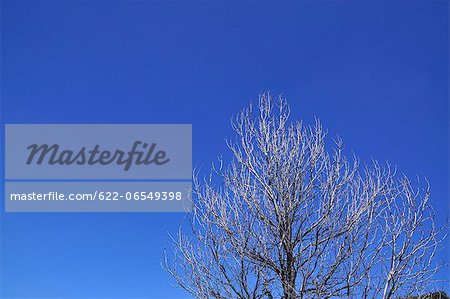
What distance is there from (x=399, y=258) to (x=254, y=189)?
5.77 feet

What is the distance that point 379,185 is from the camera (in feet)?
20.3

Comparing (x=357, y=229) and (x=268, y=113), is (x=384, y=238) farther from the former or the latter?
(x=268, y=113)

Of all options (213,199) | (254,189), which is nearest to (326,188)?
(254,189)

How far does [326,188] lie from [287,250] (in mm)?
829

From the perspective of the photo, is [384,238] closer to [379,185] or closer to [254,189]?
[379,185]

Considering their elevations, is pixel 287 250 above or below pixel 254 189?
below

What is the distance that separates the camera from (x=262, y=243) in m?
5.93

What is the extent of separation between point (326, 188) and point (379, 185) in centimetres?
65

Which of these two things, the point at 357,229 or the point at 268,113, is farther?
the point at 268,113

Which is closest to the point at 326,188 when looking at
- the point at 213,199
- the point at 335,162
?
the point at 335,162

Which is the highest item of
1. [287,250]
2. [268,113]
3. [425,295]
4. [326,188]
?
[268,113]

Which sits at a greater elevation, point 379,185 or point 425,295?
point 379,185

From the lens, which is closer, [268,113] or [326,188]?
[326,188]

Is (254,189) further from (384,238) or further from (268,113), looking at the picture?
(384,238)
